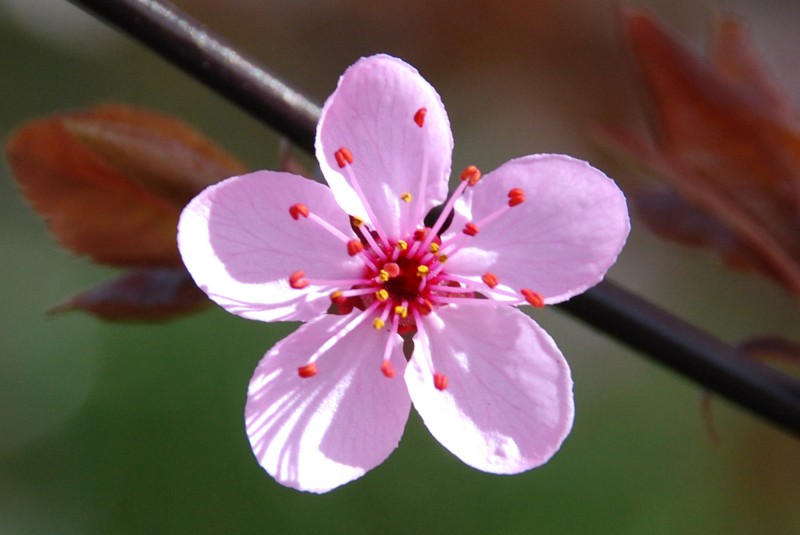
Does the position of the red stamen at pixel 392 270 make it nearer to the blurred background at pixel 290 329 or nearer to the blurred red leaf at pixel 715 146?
the blurred red leaf at pixel 715 146

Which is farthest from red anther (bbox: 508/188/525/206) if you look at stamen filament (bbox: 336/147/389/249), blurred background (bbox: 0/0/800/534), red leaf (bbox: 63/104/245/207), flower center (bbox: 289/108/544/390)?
blurred background (bbox: 0/0/800/534)

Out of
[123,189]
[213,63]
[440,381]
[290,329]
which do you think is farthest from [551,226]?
[290,329]

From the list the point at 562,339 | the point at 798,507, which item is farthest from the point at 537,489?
the point at 798,507

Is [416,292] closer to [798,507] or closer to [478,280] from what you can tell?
[478,280]

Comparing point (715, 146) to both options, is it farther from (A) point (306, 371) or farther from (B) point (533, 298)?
(A) point (306, 371)

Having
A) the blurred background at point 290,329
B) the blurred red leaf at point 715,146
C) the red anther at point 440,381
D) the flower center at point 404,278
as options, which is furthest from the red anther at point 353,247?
the blurred background at point 290,329

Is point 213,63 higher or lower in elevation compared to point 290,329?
higher

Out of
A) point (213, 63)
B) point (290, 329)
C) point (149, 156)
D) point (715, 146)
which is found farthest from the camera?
point (290, 329)

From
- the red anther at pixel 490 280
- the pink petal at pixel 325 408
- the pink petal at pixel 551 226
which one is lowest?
the pink petal at pixel 325 408
